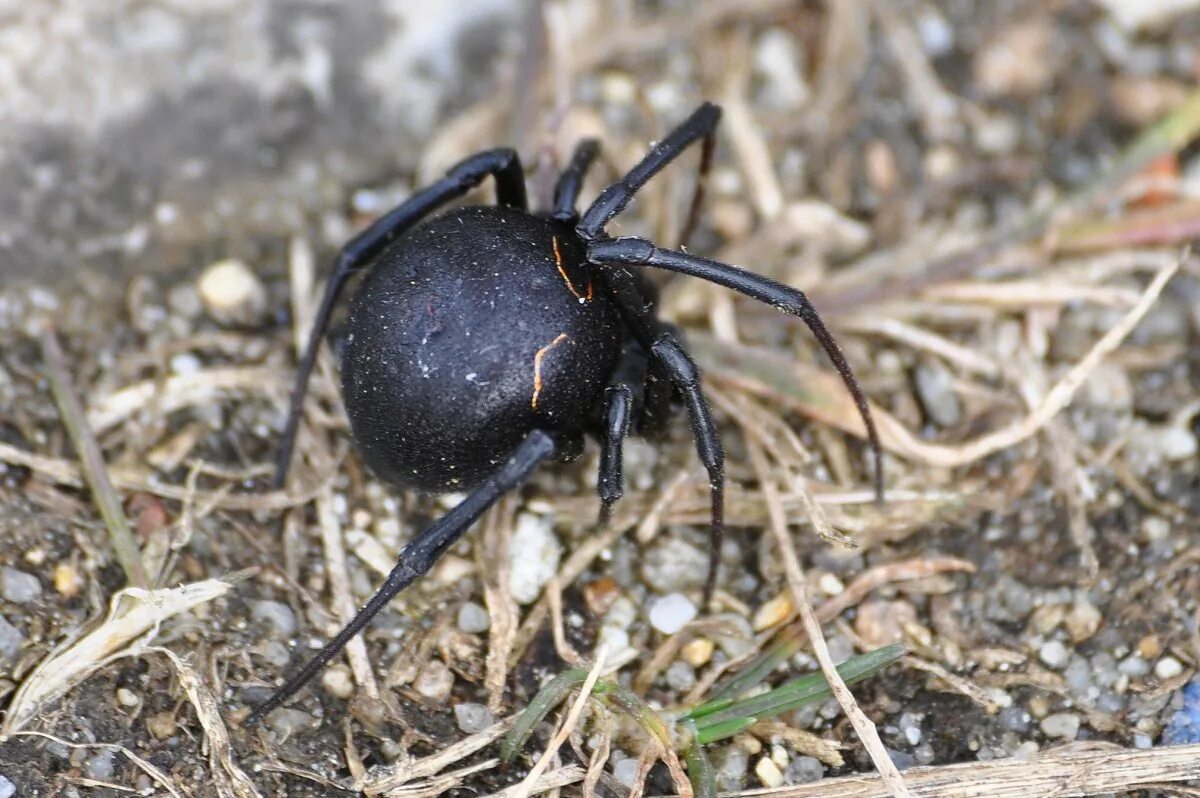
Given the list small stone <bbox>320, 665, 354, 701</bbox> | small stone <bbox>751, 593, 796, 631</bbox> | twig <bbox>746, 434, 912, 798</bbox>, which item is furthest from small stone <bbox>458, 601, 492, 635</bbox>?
twig <bbox>746, 434, 912, 798</bbox>

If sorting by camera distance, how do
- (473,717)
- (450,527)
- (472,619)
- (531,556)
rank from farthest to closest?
1. (531,556)
2. (472,619)
3. (473,717)
4. (450,527)

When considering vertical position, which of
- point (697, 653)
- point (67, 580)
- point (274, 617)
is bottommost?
point (697, 653)

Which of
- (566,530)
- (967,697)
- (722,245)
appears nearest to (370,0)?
(722,245)

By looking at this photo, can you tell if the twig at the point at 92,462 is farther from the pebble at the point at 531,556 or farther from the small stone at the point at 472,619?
the pebble at the point at 531,556

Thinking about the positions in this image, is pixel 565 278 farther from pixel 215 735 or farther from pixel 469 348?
pixel 215 735

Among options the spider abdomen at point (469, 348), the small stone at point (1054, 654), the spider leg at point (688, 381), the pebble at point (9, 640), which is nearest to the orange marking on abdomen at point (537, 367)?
the spider abdomen at point (469, 348)

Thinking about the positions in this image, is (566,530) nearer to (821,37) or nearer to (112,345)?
(112,345)

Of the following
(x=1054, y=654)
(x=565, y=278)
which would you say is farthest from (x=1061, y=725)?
(x=565, y=278)
